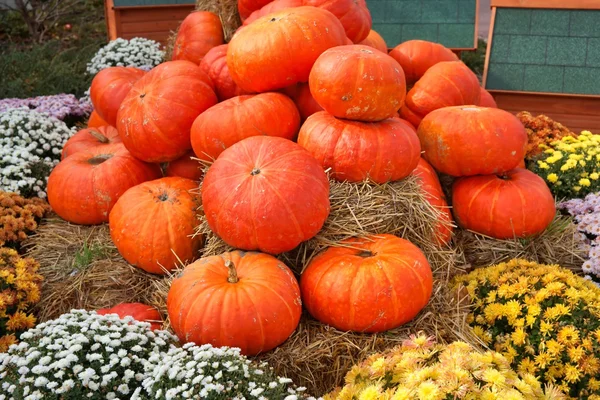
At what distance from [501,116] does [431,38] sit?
137 inches

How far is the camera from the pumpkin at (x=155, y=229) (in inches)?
122

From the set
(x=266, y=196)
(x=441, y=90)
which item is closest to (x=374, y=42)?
(x=441, y=90)

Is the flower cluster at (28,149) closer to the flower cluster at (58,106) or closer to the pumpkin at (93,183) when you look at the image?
the pumpkin at (93,183)

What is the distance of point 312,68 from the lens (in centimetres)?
305

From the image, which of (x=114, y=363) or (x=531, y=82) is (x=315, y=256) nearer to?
(x=114, y=363)

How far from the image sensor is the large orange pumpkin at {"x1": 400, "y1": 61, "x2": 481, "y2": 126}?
12.4 feet

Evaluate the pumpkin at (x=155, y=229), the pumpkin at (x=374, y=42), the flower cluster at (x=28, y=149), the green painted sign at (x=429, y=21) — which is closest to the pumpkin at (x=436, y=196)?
the pumpkin at (x=374, y=42)

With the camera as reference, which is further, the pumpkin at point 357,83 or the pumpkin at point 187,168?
the pumpkin at point 187,168

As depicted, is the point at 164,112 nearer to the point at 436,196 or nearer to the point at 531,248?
the point at 436,196

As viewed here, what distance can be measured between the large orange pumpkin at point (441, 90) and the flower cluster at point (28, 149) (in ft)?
8.38

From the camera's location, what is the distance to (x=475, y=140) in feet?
11.0

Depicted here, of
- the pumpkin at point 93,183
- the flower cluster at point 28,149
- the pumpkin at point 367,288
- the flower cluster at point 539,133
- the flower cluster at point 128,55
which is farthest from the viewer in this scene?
the flower cluster at point 128,55

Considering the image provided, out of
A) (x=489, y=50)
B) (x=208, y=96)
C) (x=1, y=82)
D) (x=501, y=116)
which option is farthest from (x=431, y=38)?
(x=1, y=82)

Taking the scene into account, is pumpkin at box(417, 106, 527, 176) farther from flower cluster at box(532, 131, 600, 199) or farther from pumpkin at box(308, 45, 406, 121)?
flower cluster at box(532, 131, 600, 199)
